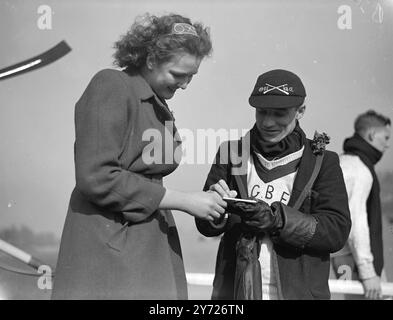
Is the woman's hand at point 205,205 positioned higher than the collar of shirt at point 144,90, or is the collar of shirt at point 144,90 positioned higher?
the collar of shirt at point 144,90

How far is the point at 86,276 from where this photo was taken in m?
1.65

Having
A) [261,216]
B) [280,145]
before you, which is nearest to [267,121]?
[280,145]

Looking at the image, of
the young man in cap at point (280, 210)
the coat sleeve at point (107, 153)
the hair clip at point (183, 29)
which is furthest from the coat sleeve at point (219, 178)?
the hair clip at point (183, 29)

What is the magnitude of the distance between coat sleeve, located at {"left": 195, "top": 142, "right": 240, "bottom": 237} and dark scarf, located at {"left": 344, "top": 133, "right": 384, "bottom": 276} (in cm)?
53

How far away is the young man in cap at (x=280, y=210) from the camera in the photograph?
1.70m

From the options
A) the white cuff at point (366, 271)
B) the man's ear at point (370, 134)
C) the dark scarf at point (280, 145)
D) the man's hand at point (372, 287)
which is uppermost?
the man's ear at point (370, 134)

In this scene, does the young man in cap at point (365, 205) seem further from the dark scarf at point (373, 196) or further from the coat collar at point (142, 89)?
the coat collar at point (142, 89)

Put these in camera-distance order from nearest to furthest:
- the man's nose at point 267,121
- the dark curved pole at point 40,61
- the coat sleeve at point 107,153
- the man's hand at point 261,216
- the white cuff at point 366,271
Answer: the coat sleeve at point 107,153 → the man's hand at point 261,216 → the man's nose at point 267,121 → the dark curved pole at point 40,61 → the white cuff at point 366,271

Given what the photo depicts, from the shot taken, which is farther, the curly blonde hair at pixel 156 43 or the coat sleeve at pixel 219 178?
the coat sleeve at pixel 219 178

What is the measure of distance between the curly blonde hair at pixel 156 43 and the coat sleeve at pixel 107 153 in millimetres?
145

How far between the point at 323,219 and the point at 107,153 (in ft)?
2.12

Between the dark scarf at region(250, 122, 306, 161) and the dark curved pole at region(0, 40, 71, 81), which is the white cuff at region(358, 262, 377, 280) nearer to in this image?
the dark scarf at region(250, 122, 306, 161)

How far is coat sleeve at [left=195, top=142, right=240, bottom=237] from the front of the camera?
1.83 meters
